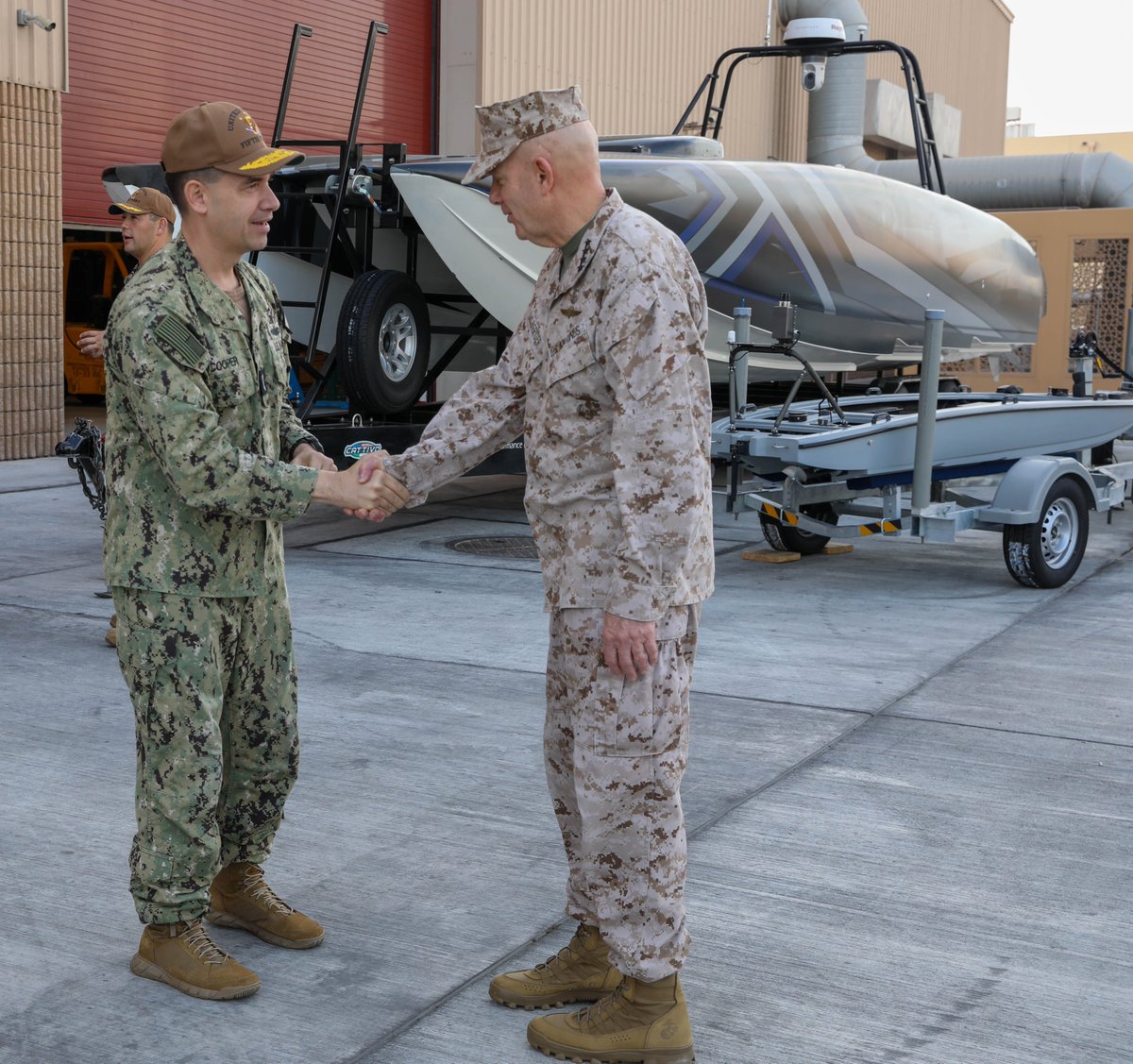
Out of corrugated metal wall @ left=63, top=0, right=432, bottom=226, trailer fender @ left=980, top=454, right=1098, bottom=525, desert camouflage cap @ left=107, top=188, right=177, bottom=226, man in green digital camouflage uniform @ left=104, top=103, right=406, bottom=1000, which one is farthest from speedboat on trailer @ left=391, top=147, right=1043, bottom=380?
man in green digital camouflage uniform @ left=104, top=103, right=406, bottom=1000

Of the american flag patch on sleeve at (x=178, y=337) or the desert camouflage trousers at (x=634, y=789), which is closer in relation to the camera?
the desert camouflage trousers at (x=634, y=789)

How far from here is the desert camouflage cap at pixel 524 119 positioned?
2805 mm

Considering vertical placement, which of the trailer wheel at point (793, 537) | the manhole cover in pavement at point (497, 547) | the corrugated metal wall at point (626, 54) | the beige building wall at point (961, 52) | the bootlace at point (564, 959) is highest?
the beige building wall at point (961, 52)

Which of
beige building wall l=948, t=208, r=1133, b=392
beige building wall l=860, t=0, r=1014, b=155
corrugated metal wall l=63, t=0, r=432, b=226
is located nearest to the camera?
corrugated metal wall l=63, t=0, r=432, b=226

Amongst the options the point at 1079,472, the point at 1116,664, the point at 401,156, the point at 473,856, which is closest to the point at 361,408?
the point at 401,156

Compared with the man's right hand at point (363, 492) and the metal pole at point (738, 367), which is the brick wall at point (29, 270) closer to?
the metal pole at point (738, 367)

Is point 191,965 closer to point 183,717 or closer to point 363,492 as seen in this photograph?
point 183,717

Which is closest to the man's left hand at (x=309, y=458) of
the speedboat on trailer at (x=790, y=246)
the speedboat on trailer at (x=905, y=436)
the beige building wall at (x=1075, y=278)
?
the speedboat on trailer at (x=905, y=436)

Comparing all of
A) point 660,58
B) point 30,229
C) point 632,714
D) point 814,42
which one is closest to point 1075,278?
point 660,58

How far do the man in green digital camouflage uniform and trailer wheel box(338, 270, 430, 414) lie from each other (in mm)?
6053

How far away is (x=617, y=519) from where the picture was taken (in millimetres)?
2879

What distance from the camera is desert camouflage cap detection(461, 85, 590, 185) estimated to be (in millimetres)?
2805

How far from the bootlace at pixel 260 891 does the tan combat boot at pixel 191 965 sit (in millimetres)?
222

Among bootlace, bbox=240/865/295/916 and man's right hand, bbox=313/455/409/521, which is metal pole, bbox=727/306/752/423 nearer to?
man's right hand, bbox=313/455/409/521
